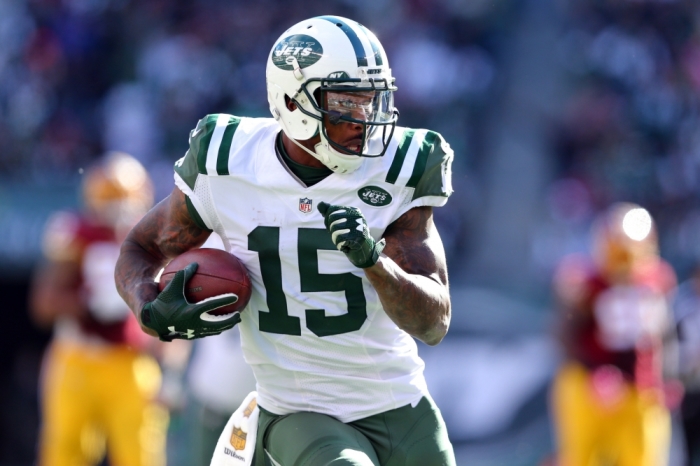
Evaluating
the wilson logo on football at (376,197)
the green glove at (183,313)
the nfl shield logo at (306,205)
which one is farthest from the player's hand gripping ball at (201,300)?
the wilson logo on football at (376,197)

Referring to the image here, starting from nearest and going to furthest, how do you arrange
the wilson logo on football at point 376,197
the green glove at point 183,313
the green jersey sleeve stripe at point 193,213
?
the green glove at point 183,313 < the wilson logo on football at point 376,197 < the green jersey sleeve stripe at point 193,213

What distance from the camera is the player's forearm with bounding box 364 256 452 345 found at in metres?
2.63

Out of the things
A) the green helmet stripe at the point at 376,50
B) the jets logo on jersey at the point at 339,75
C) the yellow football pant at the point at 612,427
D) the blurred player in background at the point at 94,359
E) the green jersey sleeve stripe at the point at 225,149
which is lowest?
the yellow football pant at the point at 612,427

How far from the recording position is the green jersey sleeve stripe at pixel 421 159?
287 centimetres

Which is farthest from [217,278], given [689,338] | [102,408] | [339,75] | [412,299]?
[689,338]

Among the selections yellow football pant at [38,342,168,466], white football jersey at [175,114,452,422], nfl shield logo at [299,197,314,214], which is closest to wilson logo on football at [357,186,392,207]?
white football jersey at [175,114,452,422]

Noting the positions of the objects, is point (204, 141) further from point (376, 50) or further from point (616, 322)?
point (616, 322)

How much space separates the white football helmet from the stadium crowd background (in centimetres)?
499

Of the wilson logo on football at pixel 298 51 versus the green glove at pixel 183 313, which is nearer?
the green glove at pixel 183 313

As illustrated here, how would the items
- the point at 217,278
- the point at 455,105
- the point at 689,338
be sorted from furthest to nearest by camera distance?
the point at 455,105, the point at 689,338, the point at 217,278

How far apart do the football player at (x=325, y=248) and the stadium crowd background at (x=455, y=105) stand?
4.89 metres

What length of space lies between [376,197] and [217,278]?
465 millimetres

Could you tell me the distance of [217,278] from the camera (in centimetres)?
280

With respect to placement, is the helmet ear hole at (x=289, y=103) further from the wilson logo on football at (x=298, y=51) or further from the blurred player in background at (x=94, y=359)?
the blurred player in background at (x=94, y=359)
